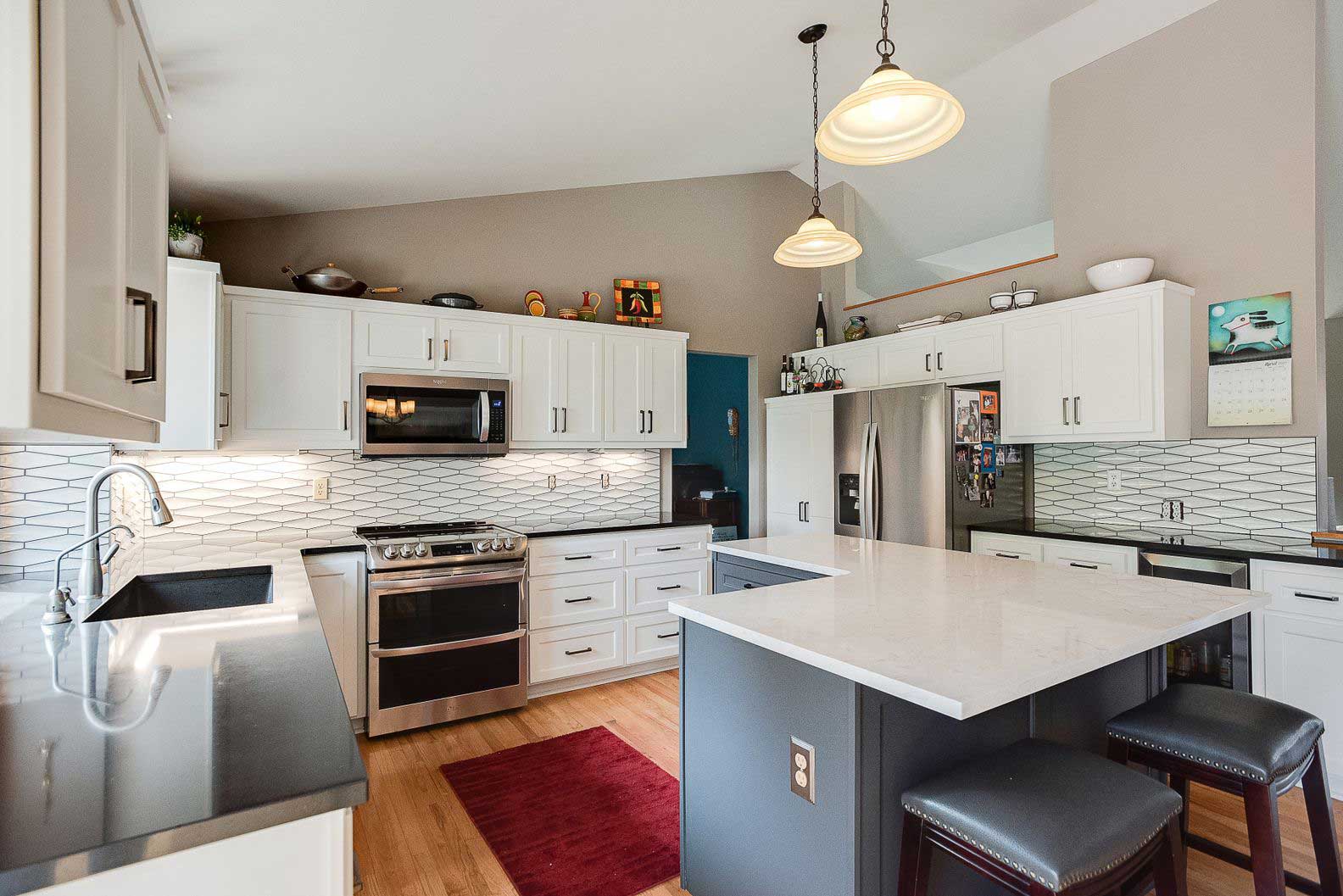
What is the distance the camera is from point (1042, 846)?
45.3 inches

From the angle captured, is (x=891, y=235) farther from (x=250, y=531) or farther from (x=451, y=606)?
(x=250, y=531)

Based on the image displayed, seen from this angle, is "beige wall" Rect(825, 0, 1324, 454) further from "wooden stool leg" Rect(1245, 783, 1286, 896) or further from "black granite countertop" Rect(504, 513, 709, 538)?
"black granite countertop" Rect(504, 513, 709, 538)

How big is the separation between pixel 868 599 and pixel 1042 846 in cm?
77

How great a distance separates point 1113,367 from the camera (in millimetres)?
3363

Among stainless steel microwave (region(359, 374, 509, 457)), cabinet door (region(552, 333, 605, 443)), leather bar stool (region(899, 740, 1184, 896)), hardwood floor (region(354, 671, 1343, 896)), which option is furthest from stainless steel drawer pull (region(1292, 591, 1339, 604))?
stainless steel microwave (region(359, 374, 509, 457))

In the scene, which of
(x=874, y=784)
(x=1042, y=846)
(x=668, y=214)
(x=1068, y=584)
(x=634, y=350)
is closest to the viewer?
(x=1042, y=846)

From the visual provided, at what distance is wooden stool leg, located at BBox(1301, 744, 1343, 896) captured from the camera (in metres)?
1.66

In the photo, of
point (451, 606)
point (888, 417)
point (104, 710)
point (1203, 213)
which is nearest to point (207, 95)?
point (104, 710)

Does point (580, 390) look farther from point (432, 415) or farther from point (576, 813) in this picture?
point (576, 813)

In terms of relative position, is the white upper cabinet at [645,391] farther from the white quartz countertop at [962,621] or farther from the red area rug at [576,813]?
the white quartz countertop at [962,621]

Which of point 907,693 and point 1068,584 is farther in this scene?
point 1068,584

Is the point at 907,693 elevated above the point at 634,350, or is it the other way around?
the point at 634,350

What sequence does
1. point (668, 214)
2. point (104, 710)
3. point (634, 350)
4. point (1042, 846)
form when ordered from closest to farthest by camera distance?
1. point (104, 710)
2. point (1042, 846)
3. point (634, 350)
4. point (668, 214)

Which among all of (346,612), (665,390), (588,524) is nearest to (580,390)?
(665,390)
